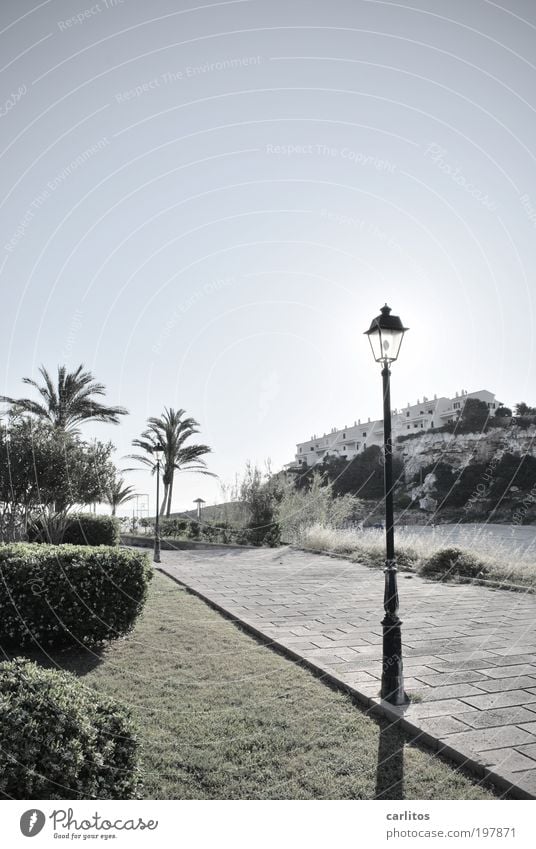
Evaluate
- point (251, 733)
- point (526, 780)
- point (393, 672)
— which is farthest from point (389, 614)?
point (526, 780)

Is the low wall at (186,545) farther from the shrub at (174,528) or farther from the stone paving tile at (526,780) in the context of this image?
the stone paving tile at (526,780)

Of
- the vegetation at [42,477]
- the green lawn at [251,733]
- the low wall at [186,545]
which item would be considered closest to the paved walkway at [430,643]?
the green lawn at [251,733]

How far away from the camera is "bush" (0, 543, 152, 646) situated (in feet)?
18.4

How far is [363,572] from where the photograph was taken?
41.2ft

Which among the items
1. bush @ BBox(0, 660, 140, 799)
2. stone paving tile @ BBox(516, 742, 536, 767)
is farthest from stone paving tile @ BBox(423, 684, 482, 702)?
bush @ BBox(0, 660, 140, 799)

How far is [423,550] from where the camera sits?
13.5 m

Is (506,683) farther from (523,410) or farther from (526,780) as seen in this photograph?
(523,410)

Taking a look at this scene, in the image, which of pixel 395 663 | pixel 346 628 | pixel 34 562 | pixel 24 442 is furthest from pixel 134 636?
pixel 24 442

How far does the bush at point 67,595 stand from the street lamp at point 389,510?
9.97 ft

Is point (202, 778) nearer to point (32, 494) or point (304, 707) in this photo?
point (304, 707)

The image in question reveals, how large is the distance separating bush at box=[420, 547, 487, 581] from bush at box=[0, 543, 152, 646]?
730 centimetres

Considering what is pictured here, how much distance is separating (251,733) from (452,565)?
28.8 ft

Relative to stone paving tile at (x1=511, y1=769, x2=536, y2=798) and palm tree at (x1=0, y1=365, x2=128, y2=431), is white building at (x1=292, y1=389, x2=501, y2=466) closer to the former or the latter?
palm tree at (x1=0, y1=365, x2=128, y2=431)

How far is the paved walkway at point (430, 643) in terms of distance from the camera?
3674 millimetres
